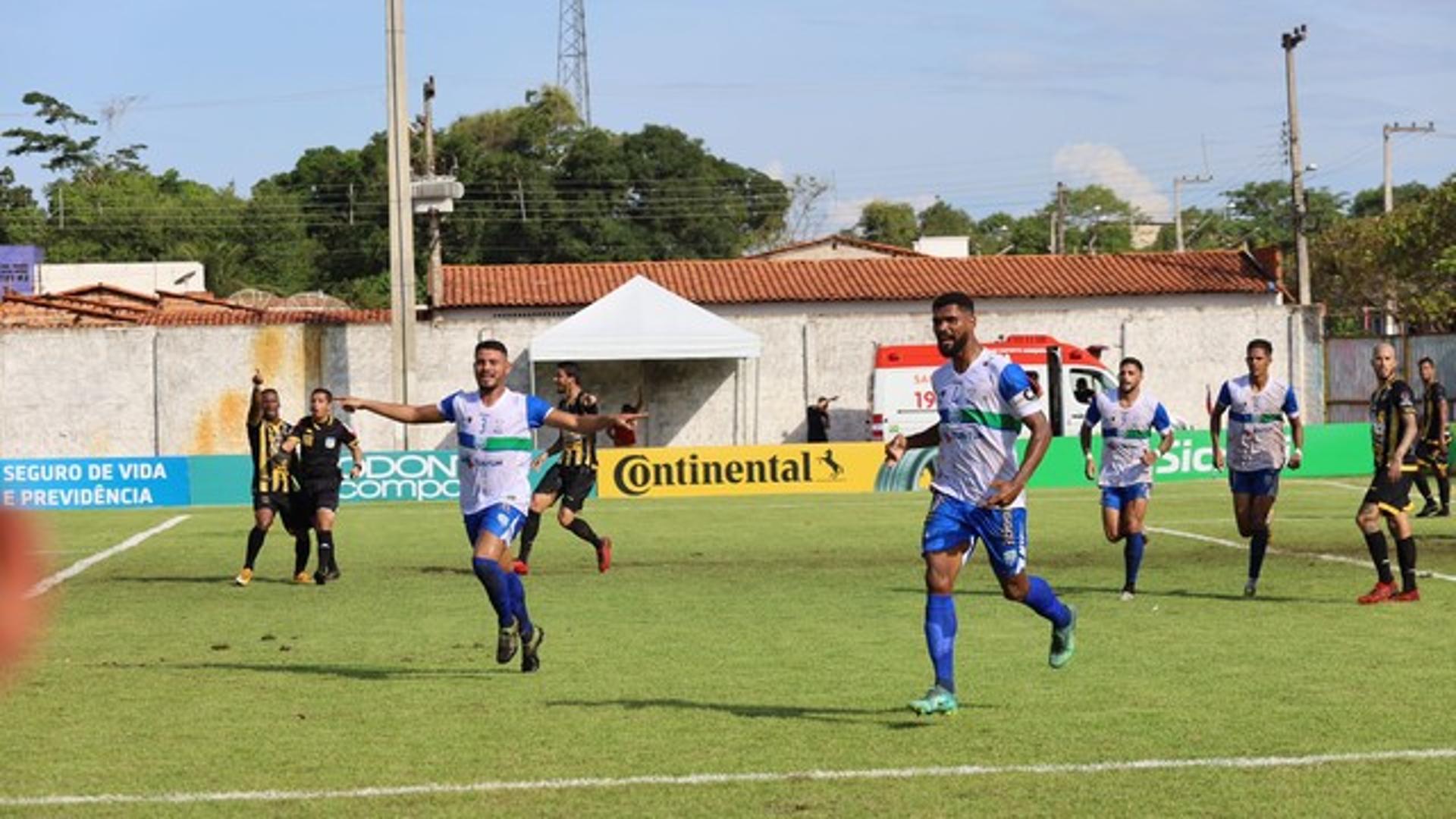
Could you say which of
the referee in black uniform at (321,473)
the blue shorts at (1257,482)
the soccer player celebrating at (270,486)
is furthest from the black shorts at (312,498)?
the blue shorts at (1257,482)

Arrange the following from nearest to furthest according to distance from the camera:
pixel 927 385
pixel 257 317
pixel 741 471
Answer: pixel 741 471
pixel 927 385
pixel 257 317

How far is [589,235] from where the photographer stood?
87562 mm

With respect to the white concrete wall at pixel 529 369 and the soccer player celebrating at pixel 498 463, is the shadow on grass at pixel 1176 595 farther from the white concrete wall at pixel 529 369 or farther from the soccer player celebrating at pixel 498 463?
the white concrete wall at pixel 529 369

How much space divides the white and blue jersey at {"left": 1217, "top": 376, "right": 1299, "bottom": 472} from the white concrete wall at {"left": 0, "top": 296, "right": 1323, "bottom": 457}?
98.7ft

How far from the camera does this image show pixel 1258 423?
16.8m

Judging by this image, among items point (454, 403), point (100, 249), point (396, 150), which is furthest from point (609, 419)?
point (100, 249)

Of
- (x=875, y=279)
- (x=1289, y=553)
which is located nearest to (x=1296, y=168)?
(x=875, y=279)

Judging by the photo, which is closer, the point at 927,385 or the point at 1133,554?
the point at 1133,554

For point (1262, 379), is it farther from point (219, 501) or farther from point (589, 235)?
point (589, 235)

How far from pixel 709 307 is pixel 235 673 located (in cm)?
3785

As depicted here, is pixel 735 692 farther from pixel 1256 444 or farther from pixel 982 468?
pixel 1256 444

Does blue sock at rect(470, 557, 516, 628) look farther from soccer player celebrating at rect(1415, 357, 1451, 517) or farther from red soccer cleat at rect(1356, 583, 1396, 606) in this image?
soccer player celebrating at rect(1415, 357, 1451, 517)

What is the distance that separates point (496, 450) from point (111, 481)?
25.7 meters

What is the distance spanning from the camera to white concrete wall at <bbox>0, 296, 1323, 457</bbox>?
150ft
